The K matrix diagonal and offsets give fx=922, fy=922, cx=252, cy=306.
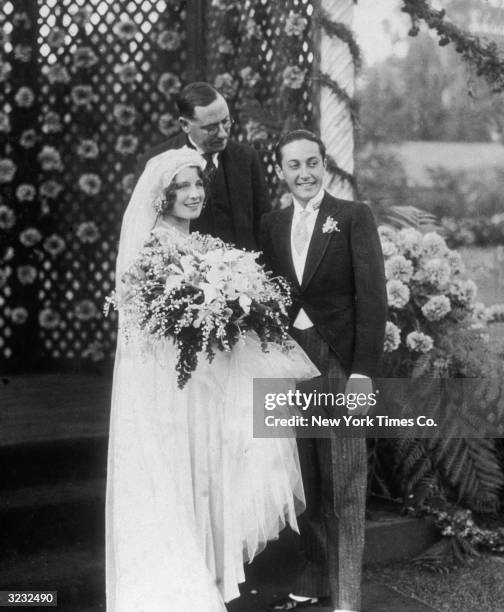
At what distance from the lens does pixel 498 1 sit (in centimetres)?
799

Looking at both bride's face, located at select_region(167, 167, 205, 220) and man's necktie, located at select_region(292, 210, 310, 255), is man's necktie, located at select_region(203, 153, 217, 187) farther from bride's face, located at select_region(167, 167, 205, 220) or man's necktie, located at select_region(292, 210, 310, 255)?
man's necktie, located at select_region(292, 210, 310, 255)

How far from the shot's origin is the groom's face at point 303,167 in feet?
12.1

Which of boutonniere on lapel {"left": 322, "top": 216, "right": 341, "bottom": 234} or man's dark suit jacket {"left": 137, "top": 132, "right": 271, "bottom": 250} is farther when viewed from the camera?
man's dark suit jacket {"left": 137, "top": 132, "right": 271, "bottom": 250}

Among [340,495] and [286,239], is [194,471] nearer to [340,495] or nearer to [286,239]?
[340,495]

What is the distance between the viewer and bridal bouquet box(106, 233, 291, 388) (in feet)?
11.0

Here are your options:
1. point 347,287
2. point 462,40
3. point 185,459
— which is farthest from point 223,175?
point 462,40

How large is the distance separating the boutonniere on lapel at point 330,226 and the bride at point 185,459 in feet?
1.67

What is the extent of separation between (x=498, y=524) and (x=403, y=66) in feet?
25.0

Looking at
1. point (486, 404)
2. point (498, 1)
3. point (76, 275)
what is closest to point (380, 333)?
point (486, 404)

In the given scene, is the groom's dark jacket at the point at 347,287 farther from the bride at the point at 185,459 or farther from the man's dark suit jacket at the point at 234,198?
the man's dark suit jacket at the point at 234,198

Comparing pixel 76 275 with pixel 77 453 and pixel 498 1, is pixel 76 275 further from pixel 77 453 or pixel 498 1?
pixel 498 1

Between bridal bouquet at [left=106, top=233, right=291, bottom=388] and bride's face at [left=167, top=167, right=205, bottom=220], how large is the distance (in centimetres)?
19

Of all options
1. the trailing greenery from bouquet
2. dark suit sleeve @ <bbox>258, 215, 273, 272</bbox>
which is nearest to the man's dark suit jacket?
dark suit sleeve @ <bbox>258, 215, 273, 272</bbox>

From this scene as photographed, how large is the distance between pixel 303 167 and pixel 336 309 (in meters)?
0.59
